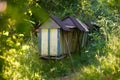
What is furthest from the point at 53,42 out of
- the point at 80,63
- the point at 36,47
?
the point at 80,63

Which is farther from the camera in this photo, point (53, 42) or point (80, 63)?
point (80, 63)

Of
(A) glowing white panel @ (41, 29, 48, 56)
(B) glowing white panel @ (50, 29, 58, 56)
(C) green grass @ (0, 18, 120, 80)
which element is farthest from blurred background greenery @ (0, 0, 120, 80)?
(B) glowing white panel @ (50, 29, 58, 56)

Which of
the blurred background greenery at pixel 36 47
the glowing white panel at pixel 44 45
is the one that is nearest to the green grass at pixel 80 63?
the blurred background greenery at pixel 36 47

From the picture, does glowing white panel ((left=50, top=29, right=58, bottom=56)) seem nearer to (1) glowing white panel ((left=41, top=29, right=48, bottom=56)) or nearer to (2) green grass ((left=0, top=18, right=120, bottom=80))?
(1) glowing white panel ((left=41, top=29, right=48, bottom=56))

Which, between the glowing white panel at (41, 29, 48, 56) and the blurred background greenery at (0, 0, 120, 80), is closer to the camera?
the blurred background greenery at (0, 0, 120, 80)

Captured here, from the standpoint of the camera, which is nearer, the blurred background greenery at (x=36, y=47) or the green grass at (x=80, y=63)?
the blurred background greenery at (x=36, y=47)

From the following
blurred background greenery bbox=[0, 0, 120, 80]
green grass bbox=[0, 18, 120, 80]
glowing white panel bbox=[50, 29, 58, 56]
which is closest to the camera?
blurred background greenery bbox=[0, 0, 120, 80]

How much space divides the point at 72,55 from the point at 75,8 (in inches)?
168

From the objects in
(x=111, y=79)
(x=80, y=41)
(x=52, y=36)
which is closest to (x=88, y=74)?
(x=111, y=79)

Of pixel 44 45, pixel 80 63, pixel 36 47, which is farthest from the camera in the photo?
pixel 80 63

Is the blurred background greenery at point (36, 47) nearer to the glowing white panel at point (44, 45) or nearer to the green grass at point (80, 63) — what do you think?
the green grass at point (80, 63)

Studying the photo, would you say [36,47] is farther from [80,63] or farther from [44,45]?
[80,63]

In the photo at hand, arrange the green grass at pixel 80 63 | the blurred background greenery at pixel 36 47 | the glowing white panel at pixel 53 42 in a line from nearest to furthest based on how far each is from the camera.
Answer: the blurred background greenery at pixel 36 47 → the green grass at pixel 80 63 → the glowing white panel at pixel 53 42

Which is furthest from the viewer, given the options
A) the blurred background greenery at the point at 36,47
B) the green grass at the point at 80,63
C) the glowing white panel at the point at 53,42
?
the glowing white panel at the point at 53,42
